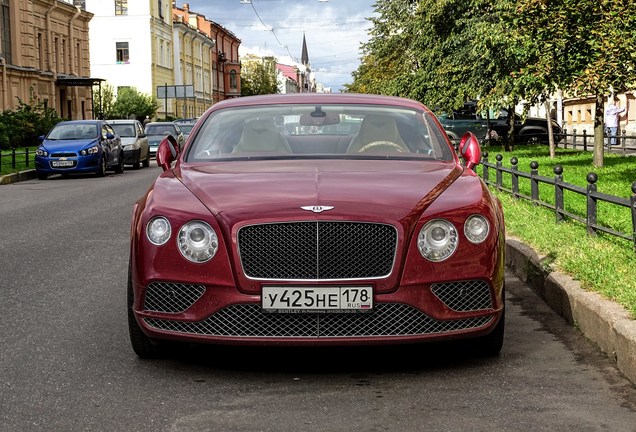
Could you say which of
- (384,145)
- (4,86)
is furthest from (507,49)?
(4,86)

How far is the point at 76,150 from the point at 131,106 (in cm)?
3851

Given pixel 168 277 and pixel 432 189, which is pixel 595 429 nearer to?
pixel 432 189

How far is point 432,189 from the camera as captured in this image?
5.34m

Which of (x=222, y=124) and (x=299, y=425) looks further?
(x=222, y=124)

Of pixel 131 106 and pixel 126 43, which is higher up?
pixel 126 43

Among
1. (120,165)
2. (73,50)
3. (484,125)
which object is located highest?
(73,50)

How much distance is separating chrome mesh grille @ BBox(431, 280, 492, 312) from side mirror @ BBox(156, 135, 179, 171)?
2194 mm

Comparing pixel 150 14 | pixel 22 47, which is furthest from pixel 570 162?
pixel 150 14

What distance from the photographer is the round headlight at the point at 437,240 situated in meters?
5.09

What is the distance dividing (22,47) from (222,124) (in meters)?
43.9

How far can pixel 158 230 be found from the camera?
521cm

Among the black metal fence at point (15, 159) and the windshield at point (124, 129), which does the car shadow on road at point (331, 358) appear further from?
the windshield at point (124, 129)

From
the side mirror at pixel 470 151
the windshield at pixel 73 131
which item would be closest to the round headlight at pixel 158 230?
the side mirror at pixel 470 151

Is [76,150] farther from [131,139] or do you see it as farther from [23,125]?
[23,125]
